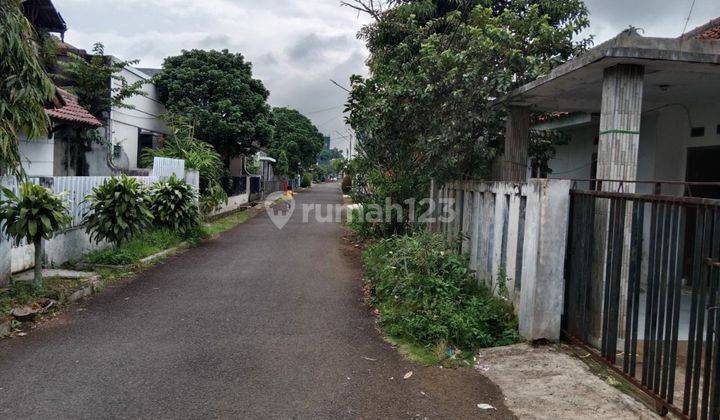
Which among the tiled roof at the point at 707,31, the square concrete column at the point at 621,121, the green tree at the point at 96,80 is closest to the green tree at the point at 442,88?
the tiled roof at the point at 707,31

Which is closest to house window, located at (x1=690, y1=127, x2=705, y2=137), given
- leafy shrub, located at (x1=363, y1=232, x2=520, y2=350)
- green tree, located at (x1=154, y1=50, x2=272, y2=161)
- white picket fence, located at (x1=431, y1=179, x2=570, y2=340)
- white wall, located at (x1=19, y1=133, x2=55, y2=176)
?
white picket fence, located at (x1=431, y1=179, x2=570, y2=340)

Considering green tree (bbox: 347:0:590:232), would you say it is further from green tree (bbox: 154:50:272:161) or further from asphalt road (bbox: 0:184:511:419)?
green tree (bbox: 154:50:272:161)

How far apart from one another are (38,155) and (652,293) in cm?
1183

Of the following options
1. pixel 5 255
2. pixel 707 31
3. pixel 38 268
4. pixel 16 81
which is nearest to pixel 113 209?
pixel 5 255

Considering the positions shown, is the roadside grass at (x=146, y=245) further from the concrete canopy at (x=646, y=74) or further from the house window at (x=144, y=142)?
the concrete canopy at (x=646, y=74)

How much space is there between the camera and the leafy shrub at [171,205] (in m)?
12.5

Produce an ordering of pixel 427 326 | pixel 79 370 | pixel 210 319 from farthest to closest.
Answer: pixel 210 319, pixel 427 326, pixel 79 370

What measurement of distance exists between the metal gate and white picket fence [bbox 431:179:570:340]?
0.17m

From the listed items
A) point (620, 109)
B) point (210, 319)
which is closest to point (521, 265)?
point (620, 109)

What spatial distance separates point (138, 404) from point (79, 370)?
42.0 inches

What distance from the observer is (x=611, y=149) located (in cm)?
530

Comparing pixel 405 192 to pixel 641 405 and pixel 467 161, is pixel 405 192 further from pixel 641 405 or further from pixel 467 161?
pixel 641 405

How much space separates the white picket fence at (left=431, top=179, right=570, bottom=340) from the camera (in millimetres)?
5355

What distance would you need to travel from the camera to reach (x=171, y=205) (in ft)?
41.0
